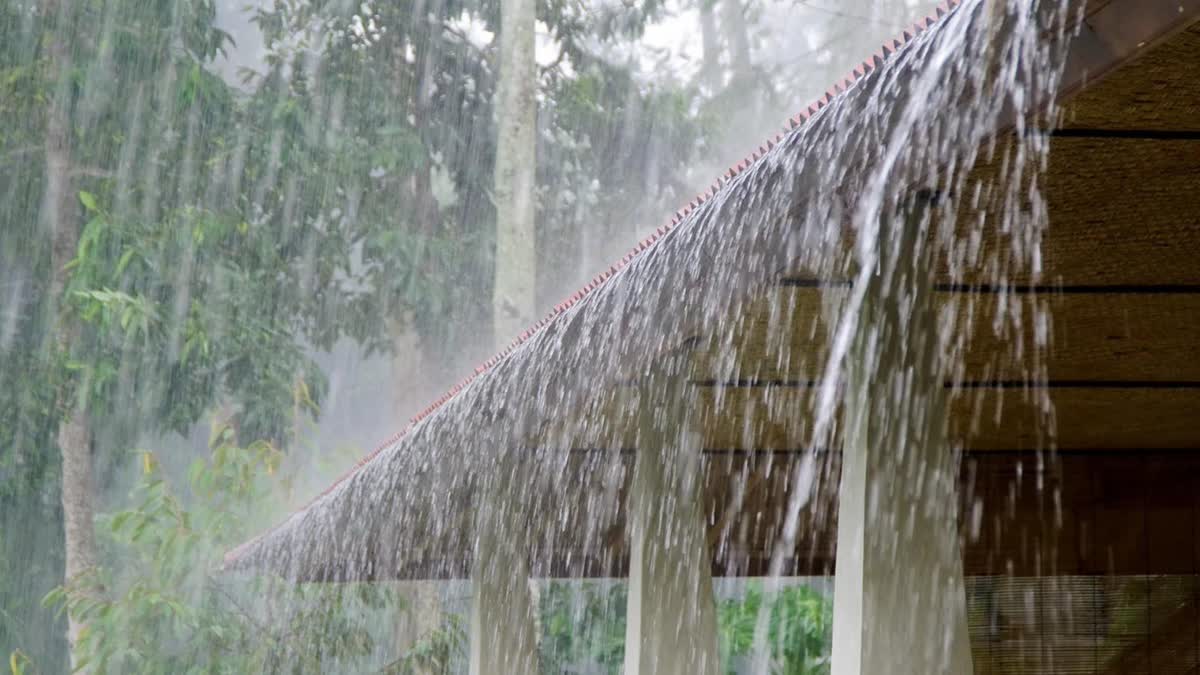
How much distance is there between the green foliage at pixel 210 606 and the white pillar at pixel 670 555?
27.1 ft

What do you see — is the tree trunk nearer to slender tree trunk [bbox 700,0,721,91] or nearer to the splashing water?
slender tree trunk [bbox 700,0,721,91]

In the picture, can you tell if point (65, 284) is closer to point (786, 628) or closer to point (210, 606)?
point (210, 606)

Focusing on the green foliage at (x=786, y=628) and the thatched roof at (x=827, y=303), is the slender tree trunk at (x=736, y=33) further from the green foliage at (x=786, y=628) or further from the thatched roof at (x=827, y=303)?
the thatched roof at (x=827, y=303)

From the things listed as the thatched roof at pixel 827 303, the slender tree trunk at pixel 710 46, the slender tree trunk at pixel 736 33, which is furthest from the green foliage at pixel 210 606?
the slender tree trunk at pixel 736 33

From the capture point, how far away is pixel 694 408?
3822 mm

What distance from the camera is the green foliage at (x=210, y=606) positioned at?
1166 centimetres

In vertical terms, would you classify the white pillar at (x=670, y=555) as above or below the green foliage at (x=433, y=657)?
above

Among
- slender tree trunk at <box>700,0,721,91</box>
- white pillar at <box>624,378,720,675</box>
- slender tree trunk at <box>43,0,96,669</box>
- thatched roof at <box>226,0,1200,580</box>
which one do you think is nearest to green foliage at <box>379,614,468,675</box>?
slender tree trunk at <box>43,0,96,669</box>

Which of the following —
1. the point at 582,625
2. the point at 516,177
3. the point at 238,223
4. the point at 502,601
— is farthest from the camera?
the point at 238,223

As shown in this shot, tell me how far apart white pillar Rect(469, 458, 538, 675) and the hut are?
13 millimetres

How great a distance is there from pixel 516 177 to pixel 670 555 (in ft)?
38.2

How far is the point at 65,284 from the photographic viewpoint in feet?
50.4

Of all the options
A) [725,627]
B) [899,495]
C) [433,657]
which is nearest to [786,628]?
[725,627]

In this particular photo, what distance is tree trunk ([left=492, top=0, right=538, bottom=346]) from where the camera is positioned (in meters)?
14.3
